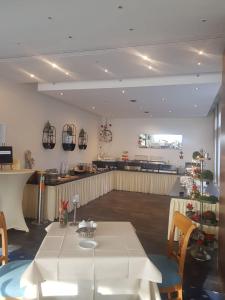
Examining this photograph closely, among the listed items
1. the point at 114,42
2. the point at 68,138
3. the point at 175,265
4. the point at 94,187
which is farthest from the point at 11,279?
the point at 68,138

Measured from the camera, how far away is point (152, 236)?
3.98 meters

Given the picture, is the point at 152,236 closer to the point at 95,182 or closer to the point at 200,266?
the point at 200,266

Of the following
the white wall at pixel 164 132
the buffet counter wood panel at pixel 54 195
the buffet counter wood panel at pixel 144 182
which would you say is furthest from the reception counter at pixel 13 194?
the white wall at pixel 164 132

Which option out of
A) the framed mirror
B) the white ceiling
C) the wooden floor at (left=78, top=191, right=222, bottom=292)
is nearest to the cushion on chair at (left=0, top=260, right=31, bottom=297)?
the wooden floor at (left=78, top=191, right=222, bottom=292)

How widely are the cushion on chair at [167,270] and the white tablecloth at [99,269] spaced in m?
0.27

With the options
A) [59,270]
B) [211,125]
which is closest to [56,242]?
[59,270]

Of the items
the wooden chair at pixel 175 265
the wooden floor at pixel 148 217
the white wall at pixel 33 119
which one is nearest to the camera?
the wooden chair at pixel 175 265

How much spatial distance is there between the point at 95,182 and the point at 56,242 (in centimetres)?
484

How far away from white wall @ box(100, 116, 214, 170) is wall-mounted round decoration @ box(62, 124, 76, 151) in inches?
103

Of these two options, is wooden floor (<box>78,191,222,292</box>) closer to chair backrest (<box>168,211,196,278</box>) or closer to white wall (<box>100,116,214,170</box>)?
chair backrest (<box>168,211,196,278</box>)

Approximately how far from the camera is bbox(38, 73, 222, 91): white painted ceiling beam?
4051 mm

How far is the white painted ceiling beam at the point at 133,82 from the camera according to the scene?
405 cm

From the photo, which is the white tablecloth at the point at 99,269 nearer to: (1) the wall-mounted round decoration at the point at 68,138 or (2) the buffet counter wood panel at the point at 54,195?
(2) the buffet counter wood panel at the point at 54,195

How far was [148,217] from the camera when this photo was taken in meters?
5.09
